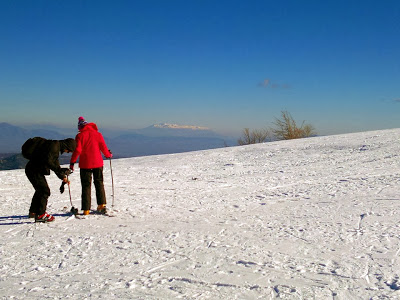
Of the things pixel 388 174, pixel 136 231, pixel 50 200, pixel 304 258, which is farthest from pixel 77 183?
pixel 388 174

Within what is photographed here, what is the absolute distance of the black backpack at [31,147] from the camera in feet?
18.0

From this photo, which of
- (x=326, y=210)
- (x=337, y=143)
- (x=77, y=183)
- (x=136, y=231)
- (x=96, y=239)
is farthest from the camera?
(x=337, y=143)

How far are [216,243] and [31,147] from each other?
3.50m

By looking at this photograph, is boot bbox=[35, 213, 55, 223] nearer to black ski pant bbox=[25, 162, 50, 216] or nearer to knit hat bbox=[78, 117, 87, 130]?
black ski pant bbox=[25, 162, 50, 216]

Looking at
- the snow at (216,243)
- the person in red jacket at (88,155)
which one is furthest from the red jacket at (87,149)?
the snow at (216,243)

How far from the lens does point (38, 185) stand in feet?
18.5

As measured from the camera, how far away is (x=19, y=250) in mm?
4516

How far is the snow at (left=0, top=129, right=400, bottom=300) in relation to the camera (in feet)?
10.8

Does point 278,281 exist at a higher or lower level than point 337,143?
lower

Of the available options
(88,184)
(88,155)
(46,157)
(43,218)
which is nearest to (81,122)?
(88,155)

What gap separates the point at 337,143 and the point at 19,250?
1640cm

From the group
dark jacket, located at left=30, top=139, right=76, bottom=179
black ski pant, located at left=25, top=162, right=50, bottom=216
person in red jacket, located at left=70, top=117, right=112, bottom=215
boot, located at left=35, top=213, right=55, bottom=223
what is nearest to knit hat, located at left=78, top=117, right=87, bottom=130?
person in red jacket, located at left=70, top=117, right=112, bottom=215

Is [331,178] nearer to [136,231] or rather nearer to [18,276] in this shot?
[136,231]

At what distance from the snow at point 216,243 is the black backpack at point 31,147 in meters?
1.26
